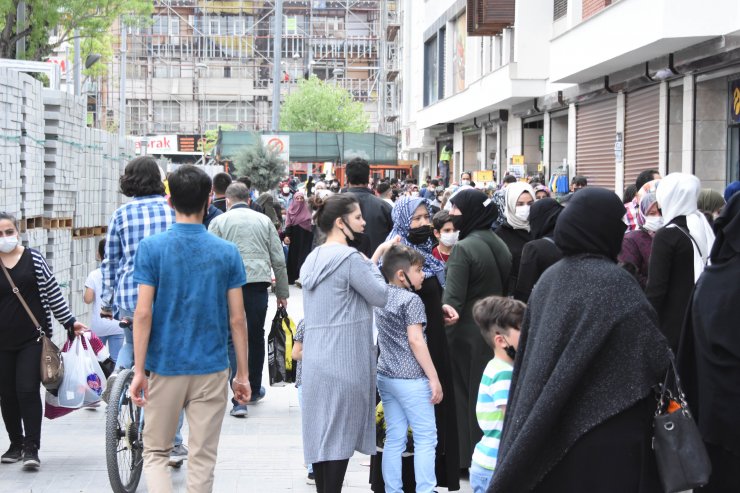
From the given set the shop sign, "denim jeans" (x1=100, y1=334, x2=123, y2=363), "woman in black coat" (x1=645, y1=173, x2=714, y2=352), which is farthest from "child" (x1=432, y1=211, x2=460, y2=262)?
the shop sign

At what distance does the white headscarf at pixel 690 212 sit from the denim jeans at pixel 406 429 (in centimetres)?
182

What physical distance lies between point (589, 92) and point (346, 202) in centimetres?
1809

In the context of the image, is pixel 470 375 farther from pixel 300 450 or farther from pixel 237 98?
pixel 237 98

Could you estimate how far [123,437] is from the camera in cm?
672

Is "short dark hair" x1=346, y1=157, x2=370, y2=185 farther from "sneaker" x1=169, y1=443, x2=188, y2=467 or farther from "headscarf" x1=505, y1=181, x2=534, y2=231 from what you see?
"sneaker" x1=169, y1=443, x2=188, y2=467

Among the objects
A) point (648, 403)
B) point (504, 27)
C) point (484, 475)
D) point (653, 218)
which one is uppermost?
point (504, 27)

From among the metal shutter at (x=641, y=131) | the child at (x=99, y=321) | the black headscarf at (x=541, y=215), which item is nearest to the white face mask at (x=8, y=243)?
the child at (x=99, y=321)

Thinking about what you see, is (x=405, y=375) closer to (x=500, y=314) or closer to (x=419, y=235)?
(x=500, y=314)

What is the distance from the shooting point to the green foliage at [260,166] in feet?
84.4

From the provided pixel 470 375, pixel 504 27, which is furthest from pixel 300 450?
pixel 504 27

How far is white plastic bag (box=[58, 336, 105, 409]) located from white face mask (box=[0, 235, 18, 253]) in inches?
31.1

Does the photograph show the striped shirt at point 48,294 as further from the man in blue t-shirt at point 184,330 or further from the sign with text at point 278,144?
the sign with text at point 278,144

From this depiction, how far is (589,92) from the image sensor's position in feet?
75.5

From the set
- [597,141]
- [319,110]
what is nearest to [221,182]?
[597,141]
